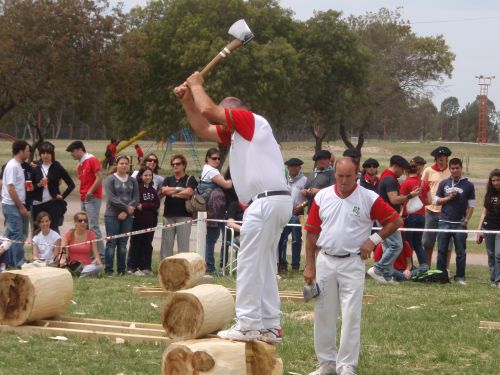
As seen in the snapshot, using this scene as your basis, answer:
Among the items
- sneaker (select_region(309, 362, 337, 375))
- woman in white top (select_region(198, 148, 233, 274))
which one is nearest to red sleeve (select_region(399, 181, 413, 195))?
woman in white top (select_region(198, 148, 233, 274))

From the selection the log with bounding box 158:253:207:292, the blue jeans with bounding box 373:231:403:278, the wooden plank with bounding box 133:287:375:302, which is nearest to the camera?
the wooden plank with bounding box 133:287:375:302

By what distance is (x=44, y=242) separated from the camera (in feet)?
51.1

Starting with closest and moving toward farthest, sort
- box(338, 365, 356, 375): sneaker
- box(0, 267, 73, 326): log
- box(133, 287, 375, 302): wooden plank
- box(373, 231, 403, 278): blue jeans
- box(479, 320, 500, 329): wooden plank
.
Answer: box(338, 365, 356, 375): sneaker → box(0, 267, 73, 326): log → box(479, 320, 500, 329): wooden plank → box(133, 287, 375, 302): wooden plank → box(373, 231, 403, 278): blue jeans

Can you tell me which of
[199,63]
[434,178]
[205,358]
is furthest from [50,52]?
[205,358]

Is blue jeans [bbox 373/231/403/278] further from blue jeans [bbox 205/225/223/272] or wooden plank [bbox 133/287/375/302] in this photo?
blue jeans [bbox 205/225/223/272]

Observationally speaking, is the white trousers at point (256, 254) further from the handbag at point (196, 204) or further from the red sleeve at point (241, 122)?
the handbag at point (196, 204)

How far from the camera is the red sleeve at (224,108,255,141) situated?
788cm

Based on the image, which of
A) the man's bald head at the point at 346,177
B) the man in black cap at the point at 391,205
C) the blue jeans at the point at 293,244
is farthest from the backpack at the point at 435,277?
the man's bald head at the point at 346,177

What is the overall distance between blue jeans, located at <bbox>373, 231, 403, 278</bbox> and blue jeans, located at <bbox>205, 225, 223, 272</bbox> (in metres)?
2.79

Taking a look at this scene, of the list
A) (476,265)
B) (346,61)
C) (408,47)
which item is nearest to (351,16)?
(408,47)

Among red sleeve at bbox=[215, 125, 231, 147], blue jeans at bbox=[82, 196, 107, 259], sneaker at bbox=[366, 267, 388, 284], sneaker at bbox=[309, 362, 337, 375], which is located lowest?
sneaker at bbox=[366, 267, 388, 284]

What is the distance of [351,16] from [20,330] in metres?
62.2

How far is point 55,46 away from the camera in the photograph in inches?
1622

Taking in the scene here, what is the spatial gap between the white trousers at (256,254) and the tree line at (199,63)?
33.9m
